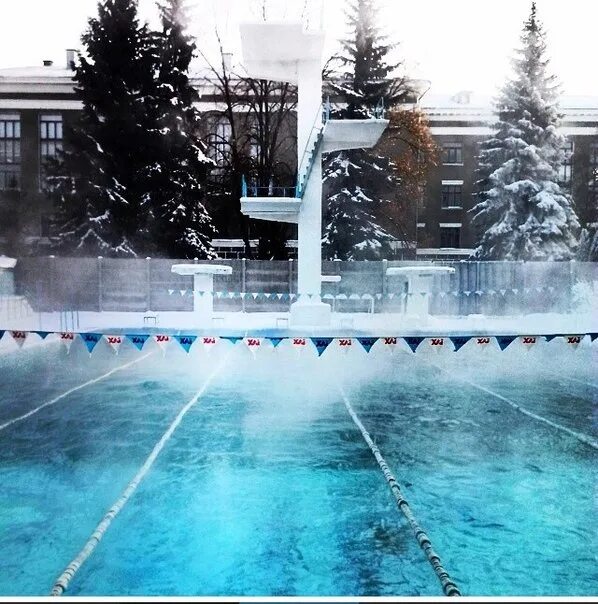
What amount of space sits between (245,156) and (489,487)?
1306 inches

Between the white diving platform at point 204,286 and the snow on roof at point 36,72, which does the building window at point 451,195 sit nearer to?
the snow on roof at point 36,72

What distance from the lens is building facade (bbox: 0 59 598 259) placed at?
4772 cm

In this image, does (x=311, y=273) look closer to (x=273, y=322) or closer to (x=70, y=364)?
(x=273, y=322)

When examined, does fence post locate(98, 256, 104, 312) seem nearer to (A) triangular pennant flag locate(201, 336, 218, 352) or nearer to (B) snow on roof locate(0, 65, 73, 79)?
(A) triangular pennant flag locate(201, 336, 218, 352)

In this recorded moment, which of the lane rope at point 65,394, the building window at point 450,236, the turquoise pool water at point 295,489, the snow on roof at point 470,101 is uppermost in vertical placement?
the snow on roof at point 470,101

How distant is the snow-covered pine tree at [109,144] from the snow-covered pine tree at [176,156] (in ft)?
2.13

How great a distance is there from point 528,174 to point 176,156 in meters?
16.8

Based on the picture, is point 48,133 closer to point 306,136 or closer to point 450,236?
point 450,236

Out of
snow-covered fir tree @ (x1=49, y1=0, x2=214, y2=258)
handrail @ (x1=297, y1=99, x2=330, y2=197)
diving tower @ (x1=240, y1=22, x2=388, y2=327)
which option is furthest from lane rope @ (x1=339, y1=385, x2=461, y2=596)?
snow-covered fir tree @ (x1=49, y1=0, x2=214, y2=258)

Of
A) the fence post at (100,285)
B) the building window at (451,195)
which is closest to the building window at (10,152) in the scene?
the fence post at (100,285)

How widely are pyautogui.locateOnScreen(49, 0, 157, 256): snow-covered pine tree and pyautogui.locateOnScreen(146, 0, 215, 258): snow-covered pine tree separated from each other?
25.5 inches

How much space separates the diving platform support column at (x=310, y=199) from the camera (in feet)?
72.2

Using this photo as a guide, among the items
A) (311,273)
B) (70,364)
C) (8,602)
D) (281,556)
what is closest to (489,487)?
(281,556)

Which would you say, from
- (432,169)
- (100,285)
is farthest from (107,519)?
(432,169)
